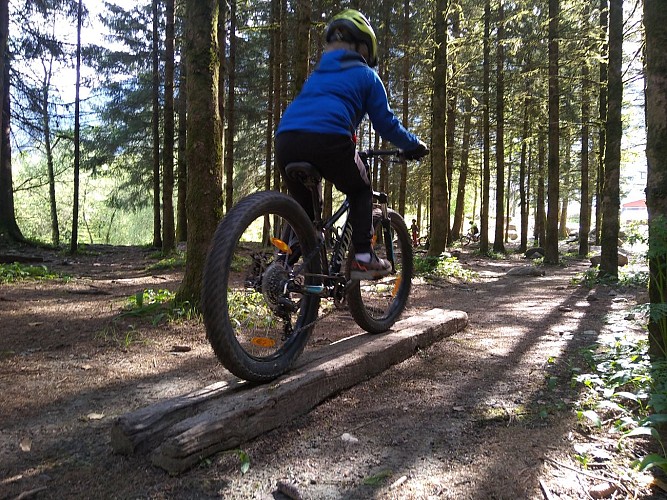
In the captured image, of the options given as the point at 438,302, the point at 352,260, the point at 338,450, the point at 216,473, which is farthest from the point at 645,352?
the point at 438,302

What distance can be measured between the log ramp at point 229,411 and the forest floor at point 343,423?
0.18ft

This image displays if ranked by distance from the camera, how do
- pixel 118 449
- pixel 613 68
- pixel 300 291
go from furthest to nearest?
pixel 613 68 < pixel 300 291 < pixel 118 449

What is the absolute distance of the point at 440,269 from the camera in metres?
9.90

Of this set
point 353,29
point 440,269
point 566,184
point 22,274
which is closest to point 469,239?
point 566,184

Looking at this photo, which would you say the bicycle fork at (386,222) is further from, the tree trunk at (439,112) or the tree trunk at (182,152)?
the tree trunk at (182,152)

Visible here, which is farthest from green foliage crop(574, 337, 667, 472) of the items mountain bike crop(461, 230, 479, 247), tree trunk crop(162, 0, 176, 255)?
mountain bike crop(461, 230, 479, 247)

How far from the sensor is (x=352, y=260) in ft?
11.1

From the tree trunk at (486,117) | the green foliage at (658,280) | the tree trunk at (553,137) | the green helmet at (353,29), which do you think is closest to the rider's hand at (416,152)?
the green helmet at (353,29)

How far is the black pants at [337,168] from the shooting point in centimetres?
272

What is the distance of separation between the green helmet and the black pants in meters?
0.76

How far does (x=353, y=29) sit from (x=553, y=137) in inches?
474

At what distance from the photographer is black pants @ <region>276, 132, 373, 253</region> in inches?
107

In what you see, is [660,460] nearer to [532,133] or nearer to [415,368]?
[415,368]

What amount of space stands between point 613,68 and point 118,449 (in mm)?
10412
